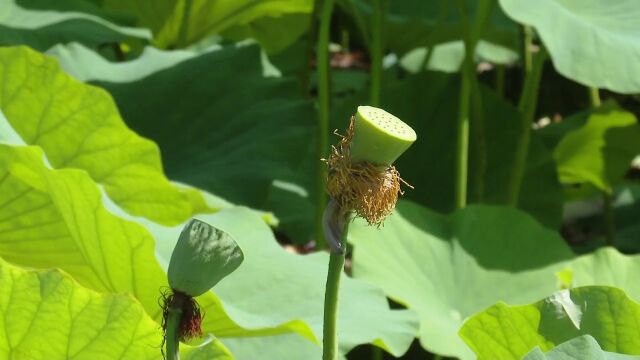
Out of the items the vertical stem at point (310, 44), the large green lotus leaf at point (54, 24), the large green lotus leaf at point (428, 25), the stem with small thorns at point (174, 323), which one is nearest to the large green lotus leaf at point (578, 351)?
the stem with small thorns at point (174, 323)

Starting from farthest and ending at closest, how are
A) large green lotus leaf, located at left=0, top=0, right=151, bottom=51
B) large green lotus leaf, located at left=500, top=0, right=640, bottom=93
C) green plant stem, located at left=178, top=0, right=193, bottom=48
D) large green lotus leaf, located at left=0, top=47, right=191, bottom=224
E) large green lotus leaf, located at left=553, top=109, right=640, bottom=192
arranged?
large green lotus leaf, located at left=553, top=109, right=640, bottom=192, green plant stem, located at left=178, top=0, right=193, bottom=48, large green lotus leaf, located at left=0, top=0, right=151, bottom=51, large green lotus leaf, located at left=500, top=0, right=640, bottom=93, large green lotus leaf, located at left=0, top=47, right=191, bottom=224

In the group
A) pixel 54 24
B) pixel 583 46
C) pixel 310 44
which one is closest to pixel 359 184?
pixel 583 46

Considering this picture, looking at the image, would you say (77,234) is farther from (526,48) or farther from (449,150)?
(526,48)

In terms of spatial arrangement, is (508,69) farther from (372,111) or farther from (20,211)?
(372,111)

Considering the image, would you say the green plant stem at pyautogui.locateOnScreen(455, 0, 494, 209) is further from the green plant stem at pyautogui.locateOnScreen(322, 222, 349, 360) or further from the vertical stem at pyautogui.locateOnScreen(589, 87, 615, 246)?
the green plant stem at pyautogui.locateOnScreen(322, 222, 349, 360)

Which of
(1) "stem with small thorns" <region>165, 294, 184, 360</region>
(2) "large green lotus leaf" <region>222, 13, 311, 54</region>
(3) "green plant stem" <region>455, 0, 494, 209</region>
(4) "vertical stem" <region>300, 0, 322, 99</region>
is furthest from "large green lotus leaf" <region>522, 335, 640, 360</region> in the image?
(2) "large green lotus leaf" <region>222, 13, 311, 54</region>

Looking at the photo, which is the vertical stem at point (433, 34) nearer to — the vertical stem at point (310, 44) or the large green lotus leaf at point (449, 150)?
the large green lotus leaf at point (449, 150)

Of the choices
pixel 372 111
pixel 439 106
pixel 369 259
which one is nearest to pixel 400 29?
pixel 439 106
